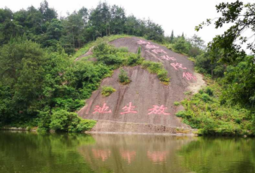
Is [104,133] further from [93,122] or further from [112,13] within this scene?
[112,13]

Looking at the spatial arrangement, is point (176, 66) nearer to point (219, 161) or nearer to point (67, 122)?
point (67, 122)

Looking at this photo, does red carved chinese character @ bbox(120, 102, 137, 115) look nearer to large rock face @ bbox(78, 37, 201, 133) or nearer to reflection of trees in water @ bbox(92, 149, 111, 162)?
large rock face @ bbox(78, 37, 201, 133)

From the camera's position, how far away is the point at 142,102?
2855 centimetres

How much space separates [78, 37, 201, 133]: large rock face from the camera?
25.5m

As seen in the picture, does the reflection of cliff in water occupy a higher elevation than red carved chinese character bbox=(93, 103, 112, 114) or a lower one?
lower

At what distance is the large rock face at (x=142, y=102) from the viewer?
25.5m

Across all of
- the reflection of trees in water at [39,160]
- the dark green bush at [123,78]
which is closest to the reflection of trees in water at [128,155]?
the reflection of trees in water at [39,160]

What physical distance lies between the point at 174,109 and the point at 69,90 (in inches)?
499

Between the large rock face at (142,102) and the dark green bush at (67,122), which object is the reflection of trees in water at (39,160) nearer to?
the dark green bush at (67,122)

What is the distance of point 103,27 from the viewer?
52.3 m

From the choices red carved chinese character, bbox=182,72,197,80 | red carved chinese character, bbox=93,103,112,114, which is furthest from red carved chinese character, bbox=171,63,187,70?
red carved chinese character, bbox=93,103,112,114

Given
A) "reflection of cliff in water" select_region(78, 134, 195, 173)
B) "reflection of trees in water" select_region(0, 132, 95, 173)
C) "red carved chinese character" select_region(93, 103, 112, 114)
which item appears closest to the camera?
"reflection of trees in water" select_region(0, 132, 95, 173)

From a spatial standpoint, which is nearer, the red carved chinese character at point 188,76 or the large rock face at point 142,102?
the large rock face at point 142,102

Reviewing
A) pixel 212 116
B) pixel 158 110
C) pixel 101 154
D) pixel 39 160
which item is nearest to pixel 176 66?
pixel 158 110
